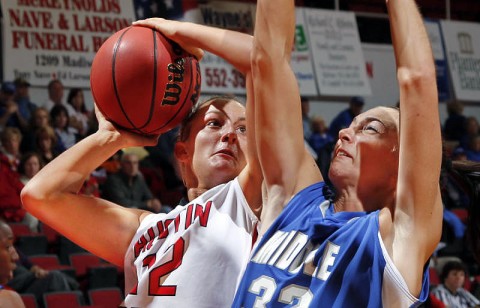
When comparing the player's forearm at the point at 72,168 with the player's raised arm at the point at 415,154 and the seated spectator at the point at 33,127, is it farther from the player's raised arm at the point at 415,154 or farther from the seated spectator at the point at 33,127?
the seated spectator at the point at 33,127

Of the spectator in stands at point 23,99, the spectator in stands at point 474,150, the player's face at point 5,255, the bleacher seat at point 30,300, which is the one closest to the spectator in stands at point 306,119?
the spectator in stands at point 474,150

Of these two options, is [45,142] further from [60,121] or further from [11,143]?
[60,121]

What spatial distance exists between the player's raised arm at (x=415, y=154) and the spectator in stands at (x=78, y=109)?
6.80 meters

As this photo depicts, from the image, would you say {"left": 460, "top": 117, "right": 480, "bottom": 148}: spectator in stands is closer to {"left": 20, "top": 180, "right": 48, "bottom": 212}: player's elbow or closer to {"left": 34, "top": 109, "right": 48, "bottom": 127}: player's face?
{"left": 34, "top": 109, "right": 48, "bottom": 127}: player's face

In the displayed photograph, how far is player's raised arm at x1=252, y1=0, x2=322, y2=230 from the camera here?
7.41 feet

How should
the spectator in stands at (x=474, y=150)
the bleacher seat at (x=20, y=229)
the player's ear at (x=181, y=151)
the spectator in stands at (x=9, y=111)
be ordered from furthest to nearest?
the spectator in stands at (x=474, y=150) < the spectator in stands at (x=9, y=111) < the bleacher seat at (x=20, y=229) < the player's ear at (x=181, y=151)

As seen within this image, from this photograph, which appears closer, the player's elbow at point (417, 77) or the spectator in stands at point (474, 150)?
the player's elbow at point (417, 77)

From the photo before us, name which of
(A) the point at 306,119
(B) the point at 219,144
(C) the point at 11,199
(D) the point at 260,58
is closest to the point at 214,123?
(B) the point at 219,144

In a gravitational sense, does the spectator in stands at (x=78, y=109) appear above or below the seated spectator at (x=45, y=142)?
above

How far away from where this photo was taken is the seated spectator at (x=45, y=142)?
7.70 metres

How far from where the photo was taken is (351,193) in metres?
2.34

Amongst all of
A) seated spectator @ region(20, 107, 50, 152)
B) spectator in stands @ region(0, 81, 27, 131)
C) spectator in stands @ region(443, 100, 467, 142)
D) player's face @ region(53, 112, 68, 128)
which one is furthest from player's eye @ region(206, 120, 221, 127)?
spectator in stands @ region(443, 100, 467, 142)

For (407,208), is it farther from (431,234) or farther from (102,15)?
(102,15)

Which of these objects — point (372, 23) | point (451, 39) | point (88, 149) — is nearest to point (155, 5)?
point (372, 23)
